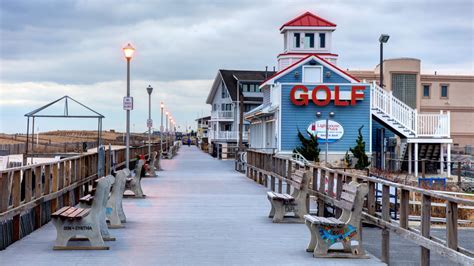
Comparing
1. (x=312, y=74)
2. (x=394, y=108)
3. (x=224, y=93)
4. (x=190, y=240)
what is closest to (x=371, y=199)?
(x=190, y=240)

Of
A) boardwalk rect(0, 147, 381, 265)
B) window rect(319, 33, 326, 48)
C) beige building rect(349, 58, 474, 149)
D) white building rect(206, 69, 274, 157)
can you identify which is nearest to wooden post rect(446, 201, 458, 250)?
boardwalk rect(0, 147, 381, 265)

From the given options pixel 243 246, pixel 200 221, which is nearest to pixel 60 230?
pixel 243 246

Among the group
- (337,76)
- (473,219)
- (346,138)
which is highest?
(337,76)

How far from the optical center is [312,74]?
4062 cm

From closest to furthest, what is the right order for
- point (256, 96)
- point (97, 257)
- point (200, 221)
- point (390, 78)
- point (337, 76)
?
point (97, 257)
point (200, 221)
point (337, 76)
point (390, 78)
point (256, 96)

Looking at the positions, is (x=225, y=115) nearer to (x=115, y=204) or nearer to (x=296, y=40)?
(x=296, y=40)

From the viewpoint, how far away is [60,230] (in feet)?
34.2

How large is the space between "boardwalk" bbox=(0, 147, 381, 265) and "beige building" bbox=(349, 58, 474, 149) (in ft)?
141

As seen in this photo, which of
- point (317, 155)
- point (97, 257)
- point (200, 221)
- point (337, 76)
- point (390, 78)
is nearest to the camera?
point (97, 257)

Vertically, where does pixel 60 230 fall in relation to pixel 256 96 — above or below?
below

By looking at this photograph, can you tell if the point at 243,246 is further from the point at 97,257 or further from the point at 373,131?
the point at 373,131

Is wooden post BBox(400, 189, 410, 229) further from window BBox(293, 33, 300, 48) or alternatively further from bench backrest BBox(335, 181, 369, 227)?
window BBox(293, 33, 300, 48)

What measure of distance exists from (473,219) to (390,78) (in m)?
43.4

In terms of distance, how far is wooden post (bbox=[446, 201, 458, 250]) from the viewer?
7.42 meters
